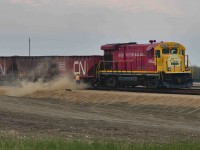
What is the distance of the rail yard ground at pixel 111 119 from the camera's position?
45.1 ft

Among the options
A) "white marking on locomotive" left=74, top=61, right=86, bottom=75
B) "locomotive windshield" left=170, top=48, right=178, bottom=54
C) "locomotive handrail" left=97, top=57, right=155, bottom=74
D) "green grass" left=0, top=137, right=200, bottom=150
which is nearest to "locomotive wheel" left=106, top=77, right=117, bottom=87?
"locomotive handrail" left=97, top=57, right=155, bottom=74

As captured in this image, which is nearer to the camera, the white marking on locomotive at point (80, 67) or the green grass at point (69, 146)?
the green grass at point (69, 146)

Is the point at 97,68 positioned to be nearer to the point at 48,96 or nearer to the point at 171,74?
the point at 48,96

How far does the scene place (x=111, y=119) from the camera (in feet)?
62.6

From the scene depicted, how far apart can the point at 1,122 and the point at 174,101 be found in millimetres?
11806

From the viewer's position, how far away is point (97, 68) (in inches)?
1414

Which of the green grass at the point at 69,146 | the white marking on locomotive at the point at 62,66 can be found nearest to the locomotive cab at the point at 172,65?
the white marking on locomotive at the point at 62,66

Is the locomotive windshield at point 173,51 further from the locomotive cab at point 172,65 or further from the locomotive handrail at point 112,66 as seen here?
the locomotive handrail at point 112,66

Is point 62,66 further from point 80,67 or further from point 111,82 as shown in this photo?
point 111,82

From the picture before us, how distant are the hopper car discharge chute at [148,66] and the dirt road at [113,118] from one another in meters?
3.37

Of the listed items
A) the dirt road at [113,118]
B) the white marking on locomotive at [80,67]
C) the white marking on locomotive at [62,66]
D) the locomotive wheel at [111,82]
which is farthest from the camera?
the white marking on locomotive at [62,66]

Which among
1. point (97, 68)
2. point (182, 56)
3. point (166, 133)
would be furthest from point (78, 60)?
point (166, 133)

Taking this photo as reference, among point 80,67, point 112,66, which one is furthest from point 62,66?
point 112,66

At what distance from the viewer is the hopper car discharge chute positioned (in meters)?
30.7
